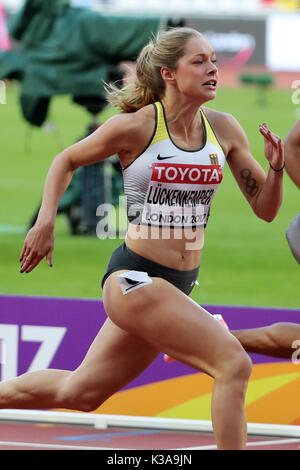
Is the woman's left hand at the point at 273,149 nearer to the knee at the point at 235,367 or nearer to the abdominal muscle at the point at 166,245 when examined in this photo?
the abdominal muscle at the point at 166,245

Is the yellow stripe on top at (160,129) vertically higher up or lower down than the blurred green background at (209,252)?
higher up

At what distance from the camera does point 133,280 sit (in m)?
4.89

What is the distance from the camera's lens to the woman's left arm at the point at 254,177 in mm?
5168

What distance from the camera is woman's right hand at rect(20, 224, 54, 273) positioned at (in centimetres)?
481

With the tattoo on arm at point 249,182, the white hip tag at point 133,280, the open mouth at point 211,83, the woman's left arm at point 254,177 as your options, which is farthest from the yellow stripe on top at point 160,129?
the white hip tag at point 133,280

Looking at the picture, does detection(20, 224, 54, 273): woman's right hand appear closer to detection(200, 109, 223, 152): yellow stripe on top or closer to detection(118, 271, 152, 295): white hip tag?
detection(118, 271, 152, 295): white hip tag

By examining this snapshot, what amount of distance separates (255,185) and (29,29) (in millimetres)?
8899

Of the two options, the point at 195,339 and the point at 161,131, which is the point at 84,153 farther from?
the point at 195,339

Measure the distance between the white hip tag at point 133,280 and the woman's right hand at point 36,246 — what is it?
0.33 m

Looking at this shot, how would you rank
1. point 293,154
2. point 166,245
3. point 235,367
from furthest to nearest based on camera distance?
1. point 293,154
2. point 166,245
3. point 235,367

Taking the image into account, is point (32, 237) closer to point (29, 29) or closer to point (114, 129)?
point (114, 129)

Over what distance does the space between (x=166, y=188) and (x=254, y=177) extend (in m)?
0.49

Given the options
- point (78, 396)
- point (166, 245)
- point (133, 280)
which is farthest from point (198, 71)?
point (78, 396)

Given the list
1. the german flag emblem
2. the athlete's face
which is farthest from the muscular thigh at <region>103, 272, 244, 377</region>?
the athlete's face
